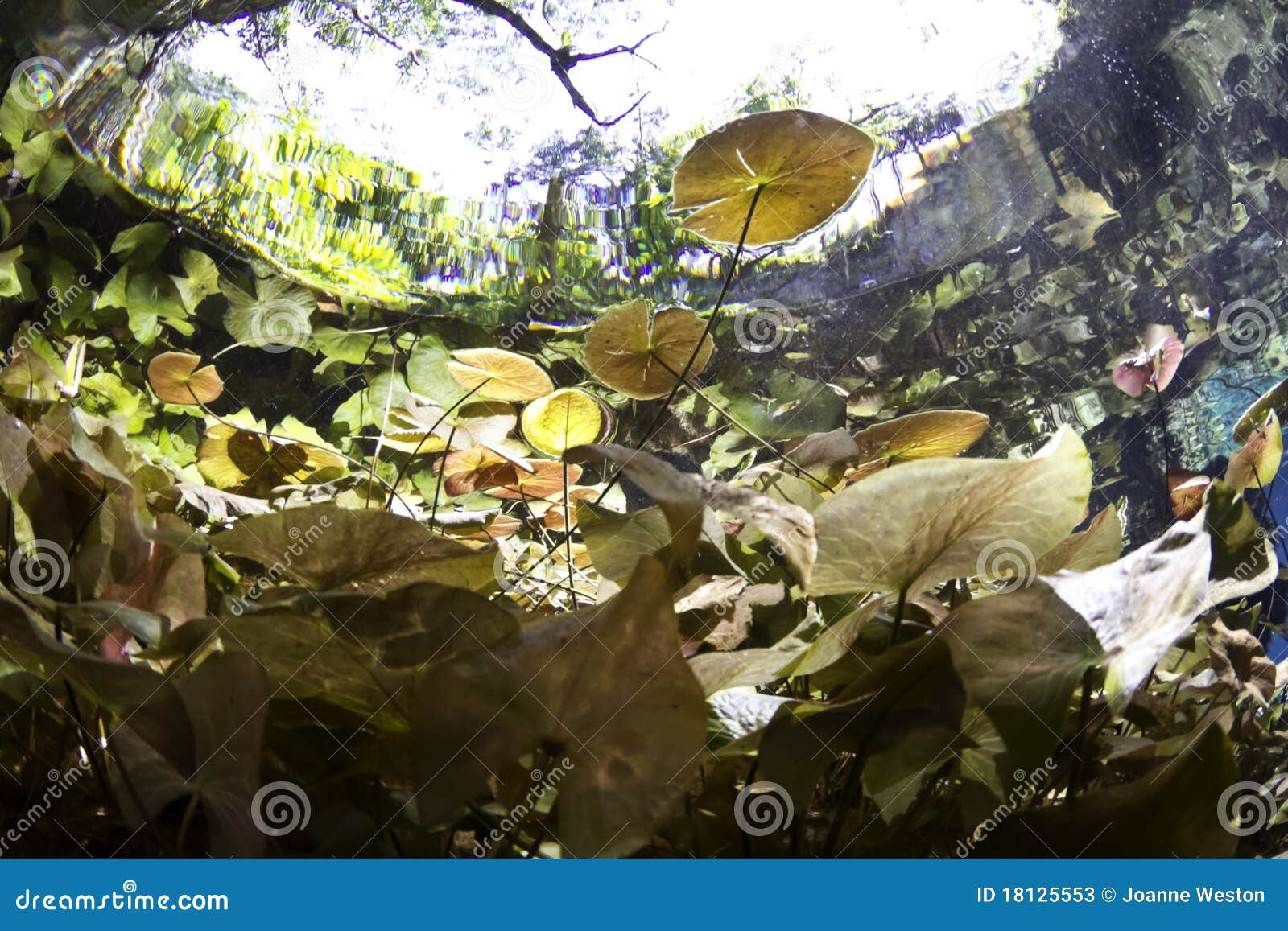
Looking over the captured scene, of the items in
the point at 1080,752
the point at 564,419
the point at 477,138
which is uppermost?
the point at 477,138

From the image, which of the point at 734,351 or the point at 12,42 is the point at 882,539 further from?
the point at 12,42

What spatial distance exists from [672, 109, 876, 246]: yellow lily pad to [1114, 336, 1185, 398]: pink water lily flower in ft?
0.83

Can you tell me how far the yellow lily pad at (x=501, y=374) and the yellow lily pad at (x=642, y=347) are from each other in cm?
5

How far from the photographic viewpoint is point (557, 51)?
1.67ft

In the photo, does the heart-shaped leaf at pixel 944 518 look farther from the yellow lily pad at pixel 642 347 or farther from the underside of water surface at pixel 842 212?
the underside of water surface at pixel 842 212

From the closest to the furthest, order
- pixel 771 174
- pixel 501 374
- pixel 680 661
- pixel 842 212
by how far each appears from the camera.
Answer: pixel 680 661, pixel 771 174, pixel 501 374, pixel 842 212

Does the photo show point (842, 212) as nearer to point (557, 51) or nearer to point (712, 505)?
point (557, 51)

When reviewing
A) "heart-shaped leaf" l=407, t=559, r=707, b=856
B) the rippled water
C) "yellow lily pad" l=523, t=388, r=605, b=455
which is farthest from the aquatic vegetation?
the rippled water

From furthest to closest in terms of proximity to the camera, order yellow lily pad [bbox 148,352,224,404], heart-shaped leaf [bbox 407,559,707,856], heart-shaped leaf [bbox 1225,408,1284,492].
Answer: yellow lily pad [bbox 148,352,224,404] < heart-shaped leaf [bbox 1225,408,1284,492] < heart-shaped leaf [bbox 407,559,707,856]

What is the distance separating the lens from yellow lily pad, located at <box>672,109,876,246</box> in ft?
0.78

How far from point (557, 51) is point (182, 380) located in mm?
286

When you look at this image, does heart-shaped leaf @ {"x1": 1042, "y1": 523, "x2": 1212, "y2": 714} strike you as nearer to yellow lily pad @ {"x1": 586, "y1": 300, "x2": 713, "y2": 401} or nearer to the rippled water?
yellow lily pad @ {"x1": 586, "y1": 300, "x2": 713, "y2": 401}

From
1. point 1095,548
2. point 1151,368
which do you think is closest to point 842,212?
point 1151,368

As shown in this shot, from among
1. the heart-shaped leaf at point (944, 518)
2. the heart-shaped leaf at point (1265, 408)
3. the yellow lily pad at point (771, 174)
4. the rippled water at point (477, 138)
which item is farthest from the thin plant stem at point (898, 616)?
the rippled water at point (477, 138)
